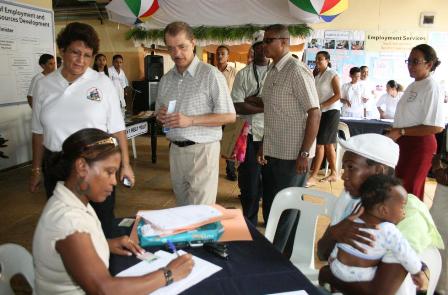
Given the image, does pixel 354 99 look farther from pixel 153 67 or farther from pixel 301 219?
pixel 153 67

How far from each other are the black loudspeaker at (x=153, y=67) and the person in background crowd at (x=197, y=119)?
692cm

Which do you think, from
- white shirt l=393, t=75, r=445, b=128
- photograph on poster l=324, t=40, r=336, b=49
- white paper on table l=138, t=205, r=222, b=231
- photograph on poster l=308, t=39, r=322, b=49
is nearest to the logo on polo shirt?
white paper on table l=138, t=205, r=222, b=231

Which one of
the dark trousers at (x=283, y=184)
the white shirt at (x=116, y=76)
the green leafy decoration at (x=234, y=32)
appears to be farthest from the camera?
the white shirt at (x=116, y=76)

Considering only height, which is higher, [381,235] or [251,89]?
[251,89]

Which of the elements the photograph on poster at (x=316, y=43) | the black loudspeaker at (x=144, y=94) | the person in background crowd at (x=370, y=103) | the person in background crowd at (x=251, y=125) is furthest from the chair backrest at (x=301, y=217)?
the black loudspeaker at (x=144, y=94)

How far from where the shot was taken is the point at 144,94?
30.3 feet

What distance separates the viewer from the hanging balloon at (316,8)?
527 cm

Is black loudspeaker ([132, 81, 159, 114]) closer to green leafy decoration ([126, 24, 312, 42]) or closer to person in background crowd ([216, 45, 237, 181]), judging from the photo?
green leafy decoration ([126, 24, 312, 42])

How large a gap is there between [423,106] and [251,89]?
1520 mm

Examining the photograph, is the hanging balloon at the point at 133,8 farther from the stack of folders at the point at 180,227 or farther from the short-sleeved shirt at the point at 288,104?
the stack of folders at the point at 180,227

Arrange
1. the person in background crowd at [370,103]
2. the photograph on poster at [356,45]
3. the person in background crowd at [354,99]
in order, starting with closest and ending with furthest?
the person in background crowd at [354,99] < the person in background crowd at [370,103] < the photograph on poster at [356,45]

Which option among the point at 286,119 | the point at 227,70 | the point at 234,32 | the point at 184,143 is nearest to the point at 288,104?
the point at 286,119

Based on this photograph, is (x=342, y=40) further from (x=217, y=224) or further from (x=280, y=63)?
(x=217, y=224)

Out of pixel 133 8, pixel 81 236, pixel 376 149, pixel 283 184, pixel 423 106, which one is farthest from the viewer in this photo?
pixel 133 8
